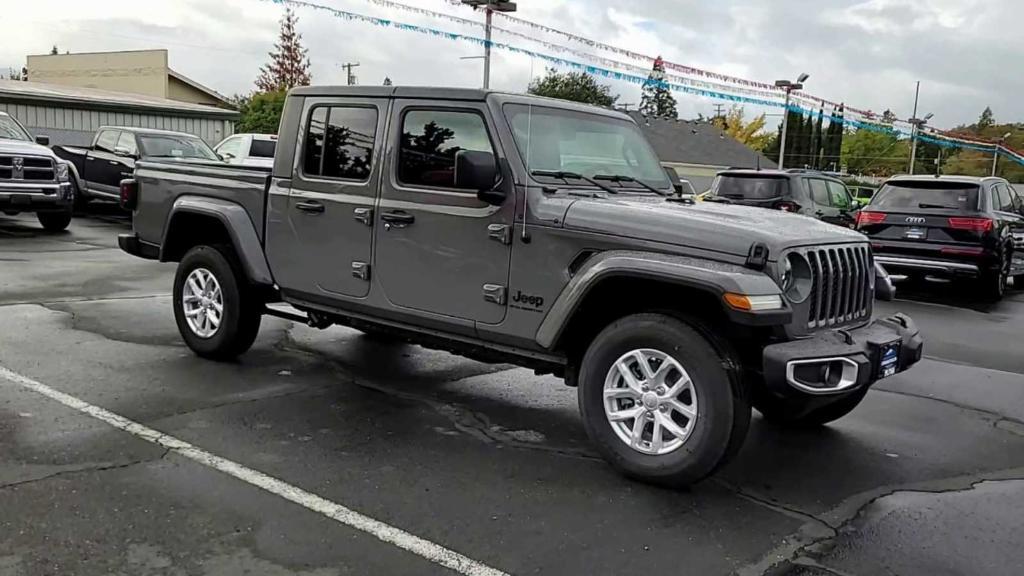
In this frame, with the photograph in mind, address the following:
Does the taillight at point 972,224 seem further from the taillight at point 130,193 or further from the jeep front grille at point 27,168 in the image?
the jeep front grille at point 27,168

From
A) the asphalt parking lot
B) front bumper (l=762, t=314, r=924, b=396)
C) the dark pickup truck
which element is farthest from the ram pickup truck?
front bumper (l=762, t=314, r=924, b=396)

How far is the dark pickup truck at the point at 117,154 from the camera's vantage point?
55.1 ft

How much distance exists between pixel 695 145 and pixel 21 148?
39.3 metres

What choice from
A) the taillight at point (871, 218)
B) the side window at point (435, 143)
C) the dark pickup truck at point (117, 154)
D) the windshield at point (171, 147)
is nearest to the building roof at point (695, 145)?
the windshield at point (171, 147)

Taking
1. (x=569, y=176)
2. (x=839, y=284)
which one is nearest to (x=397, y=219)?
(x=569, y=176)

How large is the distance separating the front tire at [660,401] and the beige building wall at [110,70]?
140 feet

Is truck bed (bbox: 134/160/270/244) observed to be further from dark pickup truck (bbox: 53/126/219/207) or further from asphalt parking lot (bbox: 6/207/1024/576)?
dark pickup truck (bbox: 53/126/219/207)

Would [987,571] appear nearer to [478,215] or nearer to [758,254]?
[758,254]

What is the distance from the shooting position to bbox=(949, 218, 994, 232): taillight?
35.7 ft

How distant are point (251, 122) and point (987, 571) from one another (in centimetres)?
3899

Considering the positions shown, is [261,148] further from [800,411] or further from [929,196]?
[800,411]

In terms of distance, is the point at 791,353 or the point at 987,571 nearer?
the point at 987,571

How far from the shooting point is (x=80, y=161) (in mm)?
17797

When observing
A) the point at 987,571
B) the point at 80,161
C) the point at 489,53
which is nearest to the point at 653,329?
the point at 987,571
